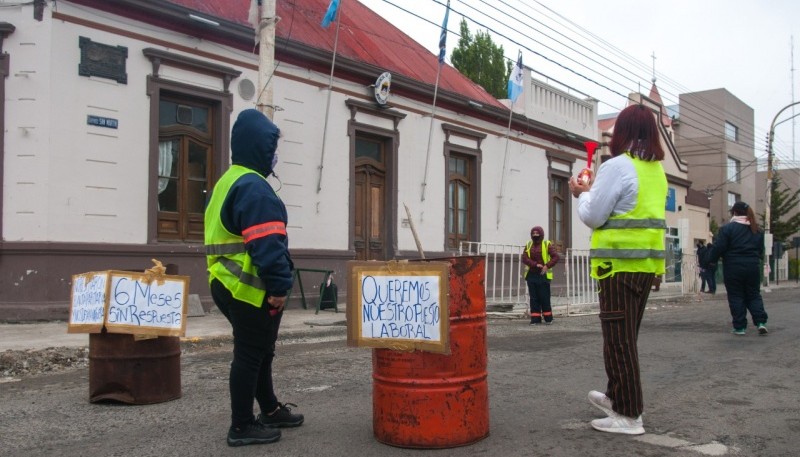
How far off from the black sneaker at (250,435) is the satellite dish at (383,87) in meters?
11.9

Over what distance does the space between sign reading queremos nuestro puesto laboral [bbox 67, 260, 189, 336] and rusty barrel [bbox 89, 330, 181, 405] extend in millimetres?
89

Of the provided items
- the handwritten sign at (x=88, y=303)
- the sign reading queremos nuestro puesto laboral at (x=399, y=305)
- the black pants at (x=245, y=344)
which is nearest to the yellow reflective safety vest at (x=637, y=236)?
the sign reading queremos nuestro puesto laboral at (x=399, y=305)

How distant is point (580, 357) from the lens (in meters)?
7.60

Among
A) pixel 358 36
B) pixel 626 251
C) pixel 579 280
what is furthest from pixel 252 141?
pixel 358 36

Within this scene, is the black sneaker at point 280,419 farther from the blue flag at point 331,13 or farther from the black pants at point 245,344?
the blue flag at point 331,13

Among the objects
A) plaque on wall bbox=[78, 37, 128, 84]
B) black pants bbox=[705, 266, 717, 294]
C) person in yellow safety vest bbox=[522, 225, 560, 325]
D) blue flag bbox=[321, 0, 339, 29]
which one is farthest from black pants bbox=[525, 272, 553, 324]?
black pants bbox=[705, 266, 717, 294]

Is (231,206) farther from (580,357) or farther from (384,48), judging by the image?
(384,48)

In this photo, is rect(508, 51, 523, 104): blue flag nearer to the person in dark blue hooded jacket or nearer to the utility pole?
the utility pole

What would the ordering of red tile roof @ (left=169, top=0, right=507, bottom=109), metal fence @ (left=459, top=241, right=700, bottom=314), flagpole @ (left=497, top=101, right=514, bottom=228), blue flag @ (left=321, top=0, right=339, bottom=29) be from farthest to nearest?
flagpole @ (left=497, top=101, right=514, bottom=228) < metal fence @ (left=459, top=241, right=700, bottom=314) < red tile roof @ (left=169, top=0, right=507, bottom=109) < blue flag @ (left=321, top=0, right=339, bottom=29)

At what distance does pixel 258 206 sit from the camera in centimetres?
399

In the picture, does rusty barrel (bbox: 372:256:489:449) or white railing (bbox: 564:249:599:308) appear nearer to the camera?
rusty barrel (bbox: 372:256:489:449)

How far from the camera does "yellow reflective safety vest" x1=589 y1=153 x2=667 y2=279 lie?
4332mm

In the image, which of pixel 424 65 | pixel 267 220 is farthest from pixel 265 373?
pixel 424 65

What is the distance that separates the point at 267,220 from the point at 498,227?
15.8 meters
